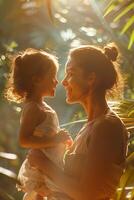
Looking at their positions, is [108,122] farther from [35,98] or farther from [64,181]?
[35,98]

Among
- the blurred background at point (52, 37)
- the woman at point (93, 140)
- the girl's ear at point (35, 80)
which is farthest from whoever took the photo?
the blurred background at point (52, 37)

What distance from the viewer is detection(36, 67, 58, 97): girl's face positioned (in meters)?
1.44

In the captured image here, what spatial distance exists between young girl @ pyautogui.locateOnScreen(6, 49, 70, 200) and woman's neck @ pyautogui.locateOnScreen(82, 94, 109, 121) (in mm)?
87

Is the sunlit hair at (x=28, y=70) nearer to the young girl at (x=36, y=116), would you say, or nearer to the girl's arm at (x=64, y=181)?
the young girl at (x=36, y=116)

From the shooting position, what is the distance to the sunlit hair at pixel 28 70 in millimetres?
1447

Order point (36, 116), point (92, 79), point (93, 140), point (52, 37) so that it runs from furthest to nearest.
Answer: point (52, 37), point (36, 116), point (92, 79), point (93, 140)

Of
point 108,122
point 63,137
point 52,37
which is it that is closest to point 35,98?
point 63,137

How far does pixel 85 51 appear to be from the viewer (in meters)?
1.26

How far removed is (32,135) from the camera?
1.33 m

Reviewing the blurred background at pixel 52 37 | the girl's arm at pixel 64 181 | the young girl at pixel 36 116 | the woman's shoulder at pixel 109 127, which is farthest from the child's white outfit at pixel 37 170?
the blurred background at pixel 52 37

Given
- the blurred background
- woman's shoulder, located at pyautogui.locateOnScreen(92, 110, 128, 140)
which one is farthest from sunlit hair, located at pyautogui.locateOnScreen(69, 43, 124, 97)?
the blurred background

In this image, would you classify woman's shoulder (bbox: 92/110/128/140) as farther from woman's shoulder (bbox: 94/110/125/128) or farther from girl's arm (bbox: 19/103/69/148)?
girl's arm (bbox: 19/103/69/148)

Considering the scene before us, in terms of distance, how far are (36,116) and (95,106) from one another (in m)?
0.20

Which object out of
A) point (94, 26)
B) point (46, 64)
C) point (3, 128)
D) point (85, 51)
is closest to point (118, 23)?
point (94, 26)
